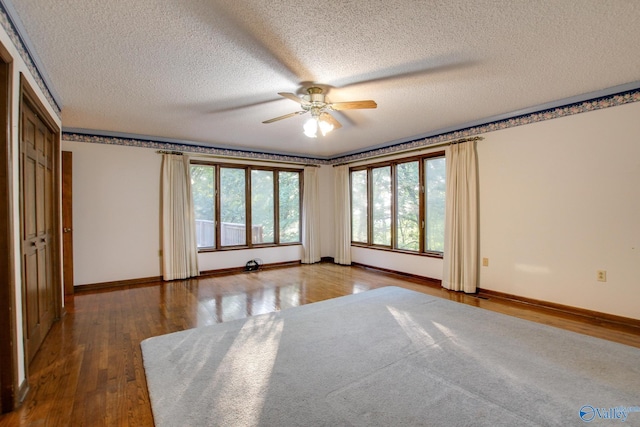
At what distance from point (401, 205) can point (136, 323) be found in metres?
4.53

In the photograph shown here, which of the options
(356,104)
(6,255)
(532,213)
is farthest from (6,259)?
(532,213)

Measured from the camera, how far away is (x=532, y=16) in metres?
2.05

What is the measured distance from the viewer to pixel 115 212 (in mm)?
5203

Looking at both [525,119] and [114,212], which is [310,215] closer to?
[114,212]

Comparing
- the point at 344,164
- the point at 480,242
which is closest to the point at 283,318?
the point at 480,242

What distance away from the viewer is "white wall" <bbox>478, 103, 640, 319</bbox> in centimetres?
338

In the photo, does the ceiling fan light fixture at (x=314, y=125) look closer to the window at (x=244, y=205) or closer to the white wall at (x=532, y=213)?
the white wall at (x=532, y=213)

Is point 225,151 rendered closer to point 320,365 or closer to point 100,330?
point 100,330

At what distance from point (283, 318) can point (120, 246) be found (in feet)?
11.0

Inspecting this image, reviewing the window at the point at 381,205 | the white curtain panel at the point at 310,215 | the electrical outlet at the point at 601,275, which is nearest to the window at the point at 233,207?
the white curtain panel at the point at 310,215

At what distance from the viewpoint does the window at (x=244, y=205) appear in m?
6.09

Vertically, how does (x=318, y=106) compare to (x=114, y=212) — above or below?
above

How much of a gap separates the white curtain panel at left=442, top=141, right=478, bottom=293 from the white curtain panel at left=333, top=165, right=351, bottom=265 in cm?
241

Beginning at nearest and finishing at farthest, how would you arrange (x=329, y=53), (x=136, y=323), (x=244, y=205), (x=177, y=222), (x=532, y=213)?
(x=329, y=53) < (x=136, y=323) < (x=532, y=213) < (x=177, y=222) < (x=244, y=205)
